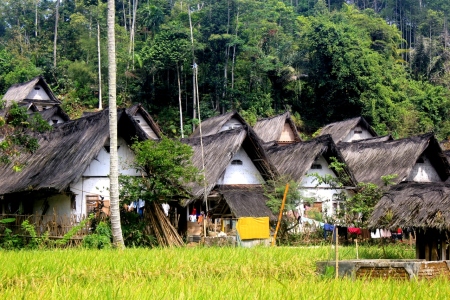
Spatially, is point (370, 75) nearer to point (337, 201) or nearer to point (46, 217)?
point (337, 201)

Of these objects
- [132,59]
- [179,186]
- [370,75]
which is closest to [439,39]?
[370,75]

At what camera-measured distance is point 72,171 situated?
17562mm

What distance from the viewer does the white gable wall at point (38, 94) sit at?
36.7 metres

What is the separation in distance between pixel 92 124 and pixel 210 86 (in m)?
25.4

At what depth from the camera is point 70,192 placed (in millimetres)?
17922

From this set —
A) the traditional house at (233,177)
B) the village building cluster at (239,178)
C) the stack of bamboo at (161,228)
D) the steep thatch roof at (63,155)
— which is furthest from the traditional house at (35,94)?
the stack of bamboo at (161,228)

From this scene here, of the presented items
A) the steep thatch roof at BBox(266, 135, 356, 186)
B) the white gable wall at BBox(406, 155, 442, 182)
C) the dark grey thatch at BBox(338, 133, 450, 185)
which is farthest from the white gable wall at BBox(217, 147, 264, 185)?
the white gable wall at BBox(406, 155, 442, 182)

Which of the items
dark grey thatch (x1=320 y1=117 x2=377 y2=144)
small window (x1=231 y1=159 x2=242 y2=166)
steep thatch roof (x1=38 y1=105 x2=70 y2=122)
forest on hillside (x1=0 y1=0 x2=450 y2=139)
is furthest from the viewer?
forest on hillside (x1=0 y1=0 x2=450 y2=139)

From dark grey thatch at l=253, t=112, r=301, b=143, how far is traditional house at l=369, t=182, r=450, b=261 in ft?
66.4

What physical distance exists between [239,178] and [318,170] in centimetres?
360

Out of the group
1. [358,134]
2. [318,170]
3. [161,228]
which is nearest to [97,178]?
[161,228]

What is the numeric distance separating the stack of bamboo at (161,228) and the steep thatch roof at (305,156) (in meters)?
6.83

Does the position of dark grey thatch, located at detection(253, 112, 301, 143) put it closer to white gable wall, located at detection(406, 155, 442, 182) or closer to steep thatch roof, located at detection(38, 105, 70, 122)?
white gable wall, located at detection(406, 155, 442, 182)

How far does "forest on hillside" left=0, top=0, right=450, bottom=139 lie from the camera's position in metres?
42.7
